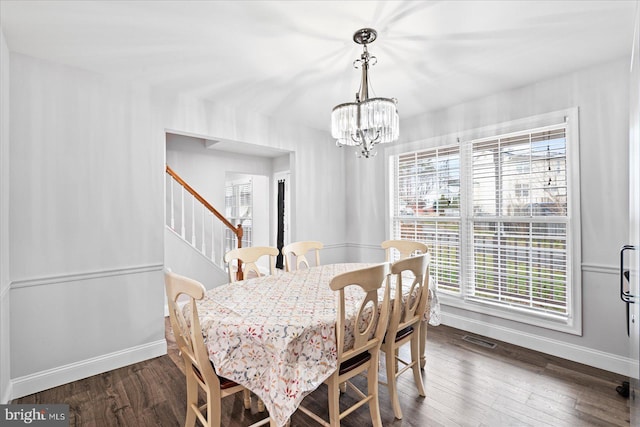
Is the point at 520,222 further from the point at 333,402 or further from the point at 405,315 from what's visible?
the point at 333,402

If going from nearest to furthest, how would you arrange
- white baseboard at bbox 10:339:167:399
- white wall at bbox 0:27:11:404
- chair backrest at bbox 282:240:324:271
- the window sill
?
white wall at bbox 0:27:11:404 → white baseboard at bbox 10:339:167:399 → the window sill → chair backrest at bbox 282:240:324:271

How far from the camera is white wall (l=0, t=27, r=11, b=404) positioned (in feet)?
6.65

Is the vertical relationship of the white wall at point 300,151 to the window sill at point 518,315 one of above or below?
above

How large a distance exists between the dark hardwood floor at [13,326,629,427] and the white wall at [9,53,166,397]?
273 mm

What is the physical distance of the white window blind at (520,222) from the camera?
2.84 m

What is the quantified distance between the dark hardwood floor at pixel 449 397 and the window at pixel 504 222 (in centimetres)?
53

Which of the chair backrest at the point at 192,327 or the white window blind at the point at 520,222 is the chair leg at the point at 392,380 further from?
the white window blind at the point at 520,222

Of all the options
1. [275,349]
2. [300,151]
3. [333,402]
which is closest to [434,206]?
[300,151]

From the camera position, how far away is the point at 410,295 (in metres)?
2.06

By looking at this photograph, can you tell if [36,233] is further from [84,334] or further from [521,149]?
[521,149]

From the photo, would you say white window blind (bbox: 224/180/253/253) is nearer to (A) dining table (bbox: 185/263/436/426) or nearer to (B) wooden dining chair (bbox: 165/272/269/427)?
(B) wooden dining chair (bbox: 165/272/269/427)

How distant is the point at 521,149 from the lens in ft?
10.00

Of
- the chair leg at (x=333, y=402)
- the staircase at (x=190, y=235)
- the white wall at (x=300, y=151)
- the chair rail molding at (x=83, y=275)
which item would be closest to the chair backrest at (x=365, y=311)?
the chair leg at (x=333, y=402)

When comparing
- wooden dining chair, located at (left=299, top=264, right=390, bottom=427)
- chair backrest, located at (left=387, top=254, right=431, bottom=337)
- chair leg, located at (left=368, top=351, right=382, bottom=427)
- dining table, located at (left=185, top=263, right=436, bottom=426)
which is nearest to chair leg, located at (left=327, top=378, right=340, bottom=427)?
wooden dining chair, located at (left=299, top=264, right=390, bottom=427)
